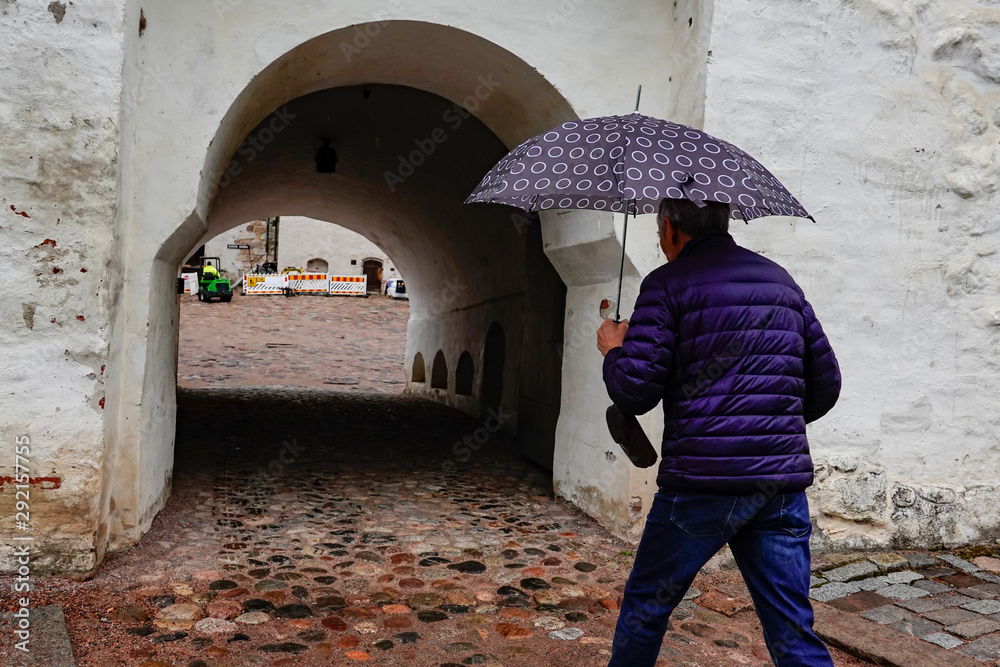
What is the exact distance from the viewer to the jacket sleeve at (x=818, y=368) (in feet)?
8.11

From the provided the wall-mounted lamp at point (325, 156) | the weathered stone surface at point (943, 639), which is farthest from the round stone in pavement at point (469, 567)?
the wall-mounted lamp at point (325, 156)

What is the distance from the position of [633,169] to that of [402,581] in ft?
7.98

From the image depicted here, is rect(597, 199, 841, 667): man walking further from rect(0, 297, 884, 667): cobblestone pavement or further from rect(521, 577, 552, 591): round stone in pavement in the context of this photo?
rect(521, 577, 552, 591): round stone in pavement

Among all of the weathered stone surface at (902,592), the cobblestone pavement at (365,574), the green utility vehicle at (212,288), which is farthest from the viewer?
the green utility vehicle at (212,288)

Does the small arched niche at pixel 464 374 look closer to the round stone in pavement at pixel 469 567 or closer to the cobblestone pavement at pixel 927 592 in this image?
the round stone in pavement at pixel 469 567

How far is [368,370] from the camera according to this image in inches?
718

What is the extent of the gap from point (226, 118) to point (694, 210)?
2961mm

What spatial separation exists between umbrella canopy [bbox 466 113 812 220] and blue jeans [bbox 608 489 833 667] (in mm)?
885

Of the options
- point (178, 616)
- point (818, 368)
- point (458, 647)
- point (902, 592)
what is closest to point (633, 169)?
point (818, 368)

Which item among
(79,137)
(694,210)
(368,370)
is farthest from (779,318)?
(368,370)

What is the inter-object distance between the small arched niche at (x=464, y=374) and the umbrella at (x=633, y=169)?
8200 mm

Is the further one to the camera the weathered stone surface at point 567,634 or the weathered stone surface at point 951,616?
the weathered stone surface at point 951,616

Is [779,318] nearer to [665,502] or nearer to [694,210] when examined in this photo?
[694,210]

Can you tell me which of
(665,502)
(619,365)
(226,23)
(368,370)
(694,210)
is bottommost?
(368,370)
